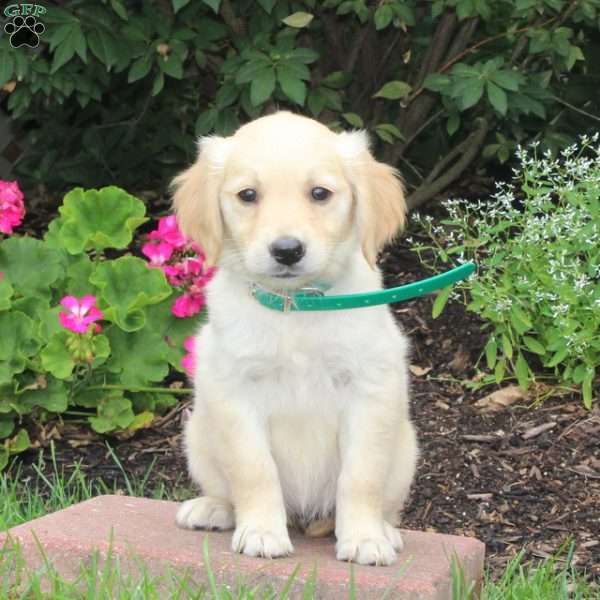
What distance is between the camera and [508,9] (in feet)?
19.4

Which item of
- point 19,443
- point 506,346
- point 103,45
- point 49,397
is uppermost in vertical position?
point 103,45

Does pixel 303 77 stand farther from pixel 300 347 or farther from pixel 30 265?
pixel 300 347

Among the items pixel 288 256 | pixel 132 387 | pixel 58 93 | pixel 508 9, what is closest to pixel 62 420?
pixel 132 387

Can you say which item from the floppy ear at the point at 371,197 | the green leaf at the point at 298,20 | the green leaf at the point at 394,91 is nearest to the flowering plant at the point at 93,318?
the green leaf at the point at 298,20

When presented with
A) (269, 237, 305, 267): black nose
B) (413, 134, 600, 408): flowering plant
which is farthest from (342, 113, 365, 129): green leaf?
(269, 237, 305, 267): black nose

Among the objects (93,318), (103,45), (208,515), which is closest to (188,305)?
(93,318)

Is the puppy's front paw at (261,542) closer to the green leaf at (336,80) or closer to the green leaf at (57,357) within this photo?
the green leaf at (57,357)

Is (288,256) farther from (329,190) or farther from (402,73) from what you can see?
(402,73)

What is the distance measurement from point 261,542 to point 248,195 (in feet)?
3.05

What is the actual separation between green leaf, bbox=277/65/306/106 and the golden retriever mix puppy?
1677 mm

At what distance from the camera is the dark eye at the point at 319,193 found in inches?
125

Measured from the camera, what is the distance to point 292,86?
5.10 meters

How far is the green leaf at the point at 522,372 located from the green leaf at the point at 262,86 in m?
1.50

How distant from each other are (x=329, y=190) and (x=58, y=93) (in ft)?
9.77
